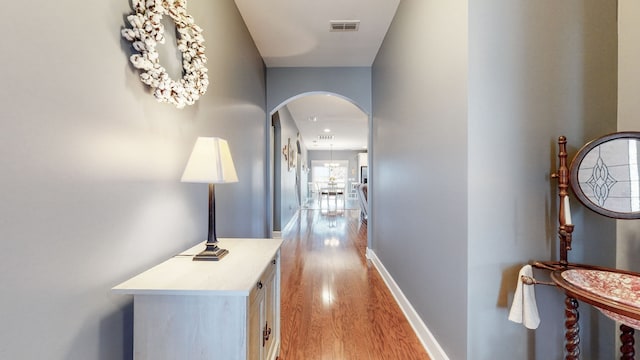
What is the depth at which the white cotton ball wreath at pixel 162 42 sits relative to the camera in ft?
3.46

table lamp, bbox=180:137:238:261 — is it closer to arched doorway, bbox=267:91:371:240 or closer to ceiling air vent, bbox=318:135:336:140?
arched doorway, bbox=267:91:371:240

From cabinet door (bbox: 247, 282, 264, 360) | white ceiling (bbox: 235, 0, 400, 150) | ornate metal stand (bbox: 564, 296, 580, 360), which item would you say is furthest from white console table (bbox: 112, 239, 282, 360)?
white ceiling (bbox: 235, 0, 400, 150)

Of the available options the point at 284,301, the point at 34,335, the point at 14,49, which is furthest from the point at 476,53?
the point at 284,301

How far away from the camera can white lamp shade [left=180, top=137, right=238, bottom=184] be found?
1.19 metres

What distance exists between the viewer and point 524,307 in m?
1.21

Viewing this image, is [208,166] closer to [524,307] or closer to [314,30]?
[524,307]

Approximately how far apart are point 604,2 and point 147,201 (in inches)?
96.1

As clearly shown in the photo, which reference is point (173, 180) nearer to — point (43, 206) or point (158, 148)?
point (158, 148)

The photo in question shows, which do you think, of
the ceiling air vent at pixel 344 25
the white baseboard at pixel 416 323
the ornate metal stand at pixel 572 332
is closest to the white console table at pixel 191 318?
the white baseboard at pixel 416 323

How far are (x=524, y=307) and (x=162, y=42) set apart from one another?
6.58ft

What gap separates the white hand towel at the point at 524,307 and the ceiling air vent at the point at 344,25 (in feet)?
8.47

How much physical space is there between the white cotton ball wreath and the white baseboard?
2.03 meters

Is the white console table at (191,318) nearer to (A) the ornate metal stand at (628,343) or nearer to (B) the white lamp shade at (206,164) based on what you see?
(B) the white lamp shade at (206,164)

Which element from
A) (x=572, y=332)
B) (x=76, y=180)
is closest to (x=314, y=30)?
(x=76, y=180)
